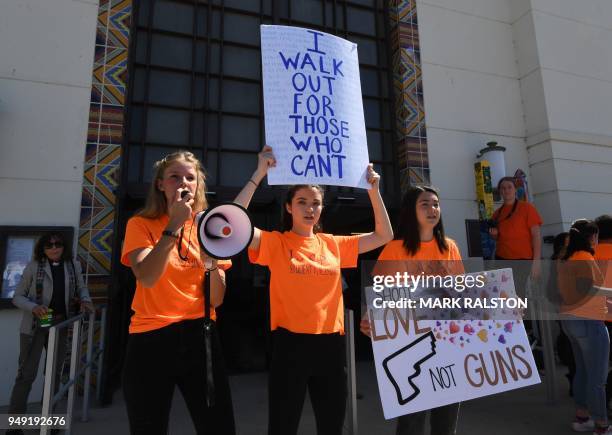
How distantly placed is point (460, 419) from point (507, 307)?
5.27ft

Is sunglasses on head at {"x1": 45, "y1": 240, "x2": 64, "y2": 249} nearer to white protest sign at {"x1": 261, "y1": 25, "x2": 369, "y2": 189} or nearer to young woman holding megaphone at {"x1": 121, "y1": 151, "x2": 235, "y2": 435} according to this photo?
young woman holding megaphone at {"x1": 121, "y1": 151, "x2": 235, "y2": 435}

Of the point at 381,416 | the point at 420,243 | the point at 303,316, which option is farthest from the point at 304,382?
the point at 381,416

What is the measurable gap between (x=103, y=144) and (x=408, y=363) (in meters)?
3.92

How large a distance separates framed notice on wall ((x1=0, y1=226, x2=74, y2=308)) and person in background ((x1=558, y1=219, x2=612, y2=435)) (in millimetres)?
4540

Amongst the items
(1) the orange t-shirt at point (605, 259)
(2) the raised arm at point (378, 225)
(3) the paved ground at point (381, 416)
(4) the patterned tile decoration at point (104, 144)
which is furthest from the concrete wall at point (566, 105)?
(2) the raised arm at point (378, 225)

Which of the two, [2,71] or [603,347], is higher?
[2,71]

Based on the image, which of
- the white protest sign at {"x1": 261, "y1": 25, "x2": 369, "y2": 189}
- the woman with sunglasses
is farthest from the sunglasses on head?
the white protest sign at {"x1": 261, "y1": 25, "x2": 369, "y2": 189}

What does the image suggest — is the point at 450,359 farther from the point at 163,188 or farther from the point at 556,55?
the point at 556,55

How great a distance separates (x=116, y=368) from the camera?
4316 mm

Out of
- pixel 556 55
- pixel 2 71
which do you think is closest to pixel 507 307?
pixel 2 71

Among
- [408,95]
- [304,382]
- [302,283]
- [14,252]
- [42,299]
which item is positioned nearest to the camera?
[304,382]

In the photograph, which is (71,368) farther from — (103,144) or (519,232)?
(519,232)

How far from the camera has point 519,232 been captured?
14.1 feet

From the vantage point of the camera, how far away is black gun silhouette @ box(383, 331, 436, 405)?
2.07 m
